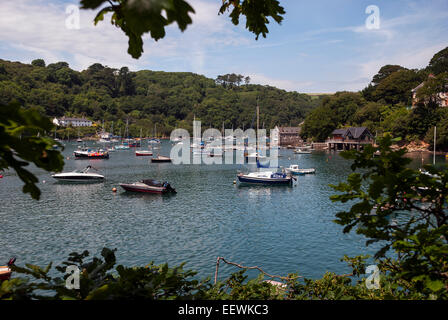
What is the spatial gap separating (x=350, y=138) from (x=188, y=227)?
89.6m

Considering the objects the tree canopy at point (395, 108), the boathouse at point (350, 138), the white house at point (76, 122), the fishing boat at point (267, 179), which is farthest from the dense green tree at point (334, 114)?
the white house at point (76, 122)

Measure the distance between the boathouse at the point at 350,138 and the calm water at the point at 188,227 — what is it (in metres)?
60.9

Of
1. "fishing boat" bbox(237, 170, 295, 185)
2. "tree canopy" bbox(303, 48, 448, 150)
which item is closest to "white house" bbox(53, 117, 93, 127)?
"tree canopy" bbox(303, 48, 448, 150)

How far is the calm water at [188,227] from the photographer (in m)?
21.7

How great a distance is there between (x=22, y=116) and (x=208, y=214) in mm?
30889

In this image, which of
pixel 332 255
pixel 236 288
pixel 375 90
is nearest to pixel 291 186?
pixel 332 255

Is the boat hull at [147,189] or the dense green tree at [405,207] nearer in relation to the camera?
the dense green tree at [405,207]

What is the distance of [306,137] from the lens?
13862 centimetres

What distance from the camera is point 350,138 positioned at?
106375 mm

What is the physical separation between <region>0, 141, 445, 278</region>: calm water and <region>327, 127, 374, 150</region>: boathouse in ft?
200

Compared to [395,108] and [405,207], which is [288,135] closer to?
Result: [395,108]

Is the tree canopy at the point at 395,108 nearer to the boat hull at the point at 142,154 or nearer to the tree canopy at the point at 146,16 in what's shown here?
the boat hull at the point at 142,154
